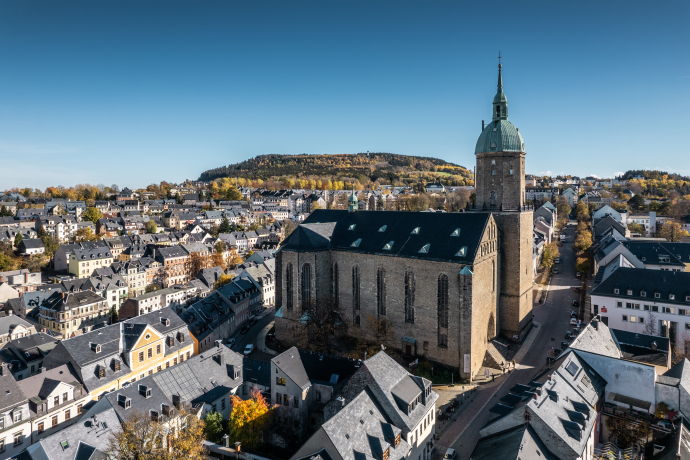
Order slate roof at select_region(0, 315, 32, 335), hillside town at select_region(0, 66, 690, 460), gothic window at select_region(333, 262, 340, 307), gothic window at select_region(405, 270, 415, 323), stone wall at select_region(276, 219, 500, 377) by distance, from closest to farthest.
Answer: hillside town at select_region(0, 66, 690, 460), stone wall at select_region(276, 219, 500, 377), gothic window at select_region(405, 270, 415, 323), gothic window at select_region(333, 262, 340, 307), slate roof at select_region(0, 315, 32, 335)

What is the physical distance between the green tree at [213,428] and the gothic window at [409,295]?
69.7ft

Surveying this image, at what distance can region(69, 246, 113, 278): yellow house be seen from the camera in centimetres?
9475

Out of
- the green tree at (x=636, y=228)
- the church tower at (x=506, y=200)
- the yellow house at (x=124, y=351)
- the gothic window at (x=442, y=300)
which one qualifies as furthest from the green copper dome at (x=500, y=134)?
the green tree at (x=636, y=228)

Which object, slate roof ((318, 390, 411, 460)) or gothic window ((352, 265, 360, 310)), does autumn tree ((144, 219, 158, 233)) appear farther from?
→ slate roof ((318, 390, 411, 460))

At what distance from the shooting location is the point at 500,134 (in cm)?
4578

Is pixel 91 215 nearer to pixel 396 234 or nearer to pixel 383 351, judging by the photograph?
pixel 396 234

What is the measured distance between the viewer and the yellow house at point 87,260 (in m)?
94.8

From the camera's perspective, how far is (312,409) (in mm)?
31250

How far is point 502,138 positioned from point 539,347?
23055 mm

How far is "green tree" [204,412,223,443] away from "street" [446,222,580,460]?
1581 centimetres

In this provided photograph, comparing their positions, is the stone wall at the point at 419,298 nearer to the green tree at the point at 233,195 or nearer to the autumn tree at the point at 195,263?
the autumn tree at the point at 195,263

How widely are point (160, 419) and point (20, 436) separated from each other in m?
11.8

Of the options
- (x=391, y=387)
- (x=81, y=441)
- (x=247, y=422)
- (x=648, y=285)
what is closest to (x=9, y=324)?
(x=81, y=441)

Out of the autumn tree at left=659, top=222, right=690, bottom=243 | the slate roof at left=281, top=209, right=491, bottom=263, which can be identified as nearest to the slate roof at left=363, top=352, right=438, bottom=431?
the slate roof at left=281, top=209, right=491, bottom=263
